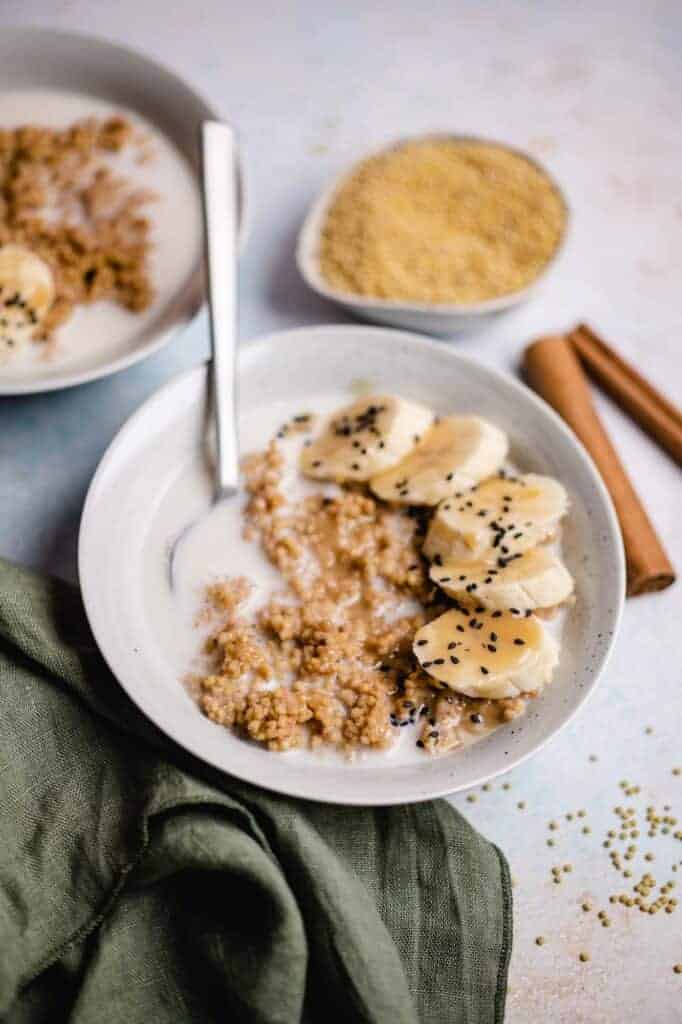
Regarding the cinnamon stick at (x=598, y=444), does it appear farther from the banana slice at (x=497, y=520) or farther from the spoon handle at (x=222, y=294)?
the spoon handle at (x=222, y=294)

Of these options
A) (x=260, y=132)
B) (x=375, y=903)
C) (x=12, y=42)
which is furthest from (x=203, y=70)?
(x=375, y=903)

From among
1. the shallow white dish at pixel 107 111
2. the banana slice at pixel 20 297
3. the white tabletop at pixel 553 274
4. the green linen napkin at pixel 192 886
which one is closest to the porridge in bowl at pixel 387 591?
the green linen napkin at pixel 192 886

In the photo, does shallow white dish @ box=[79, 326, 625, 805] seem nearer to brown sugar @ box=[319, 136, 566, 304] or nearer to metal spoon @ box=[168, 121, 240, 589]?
metal spoon @ box=[168, 121, 240, 589]

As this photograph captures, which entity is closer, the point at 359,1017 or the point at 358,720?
the point at 359,1017

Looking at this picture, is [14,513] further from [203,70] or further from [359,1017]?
[203,70]

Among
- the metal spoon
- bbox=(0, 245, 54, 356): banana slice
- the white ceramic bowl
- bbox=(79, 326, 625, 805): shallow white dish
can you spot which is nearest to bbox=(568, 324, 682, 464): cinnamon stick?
the white ceramic bowl

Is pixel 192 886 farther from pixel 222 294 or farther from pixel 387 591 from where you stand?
pixel 222 294

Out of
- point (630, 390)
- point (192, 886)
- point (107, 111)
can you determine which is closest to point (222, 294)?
point (107, 111)
